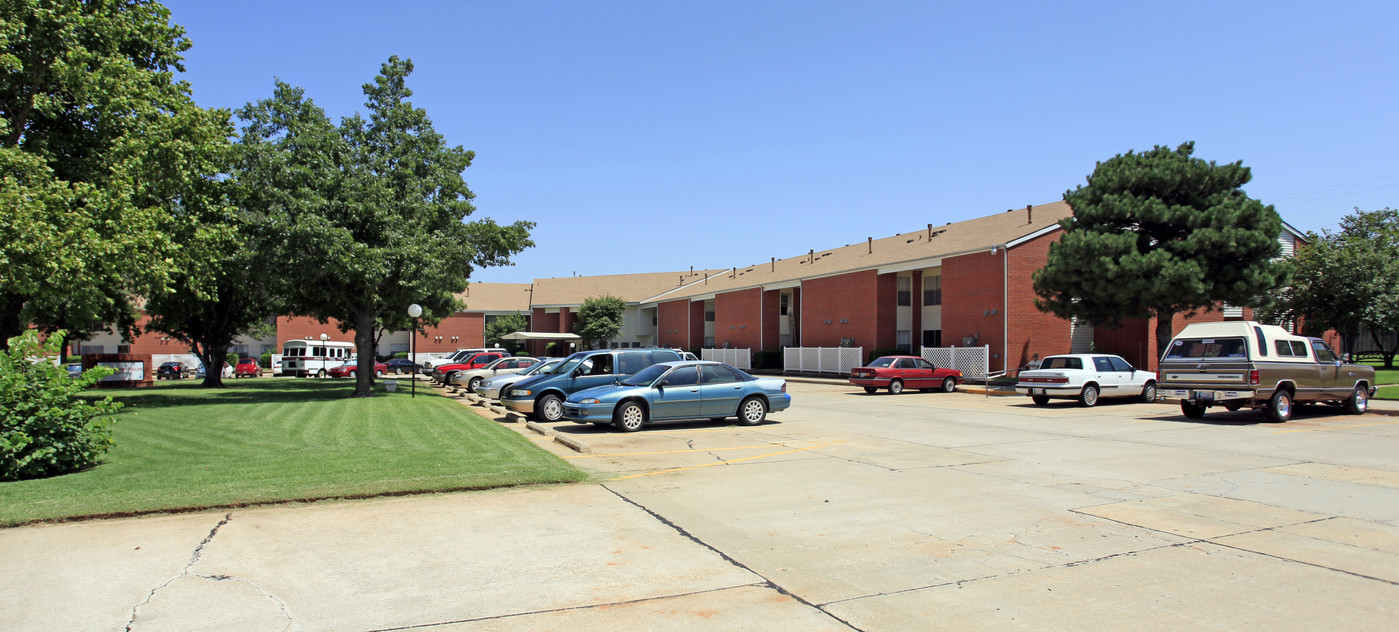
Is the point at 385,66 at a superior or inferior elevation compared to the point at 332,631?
superior

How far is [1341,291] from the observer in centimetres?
3594

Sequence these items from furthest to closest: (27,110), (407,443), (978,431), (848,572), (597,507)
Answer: (27,110) → (978,431) → (407,443) → (597,507) → (848,572)

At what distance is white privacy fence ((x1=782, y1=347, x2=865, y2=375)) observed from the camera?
131 ft

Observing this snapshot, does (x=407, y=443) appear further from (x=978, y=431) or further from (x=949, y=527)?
(x=978, y=431)

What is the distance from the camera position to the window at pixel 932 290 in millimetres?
38344

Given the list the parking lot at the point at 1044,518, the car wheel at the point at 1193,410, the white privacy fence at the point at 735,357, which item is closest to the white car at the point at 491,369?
the parking lot at the point at 1044,518

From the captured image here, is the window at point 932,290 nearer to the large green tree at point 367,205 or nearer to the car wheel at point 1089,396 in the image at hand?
the car wheel at point 1089,396

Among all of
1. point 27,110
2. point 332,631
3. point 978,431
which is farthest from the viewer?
point 27,110

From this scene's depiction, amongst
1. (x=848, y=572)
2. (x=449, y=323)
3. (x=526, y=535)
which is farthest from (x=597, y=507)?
(x=449, y=323)

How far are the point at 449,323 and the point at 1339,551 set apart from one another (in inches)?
2704

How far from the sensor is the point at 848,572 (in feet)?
19.7

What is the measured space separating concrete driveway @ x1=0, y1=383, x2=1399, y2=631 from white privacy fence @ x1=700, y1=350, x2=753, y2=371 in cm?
3774

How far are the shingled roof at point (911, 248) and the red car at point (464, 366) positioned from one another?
18.6m

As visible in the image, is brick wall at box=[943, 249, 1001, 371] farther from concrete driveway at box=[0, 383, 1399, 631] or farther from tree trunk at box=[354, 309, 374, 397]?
tree trunk at box=[354, 309, 374, 397]
